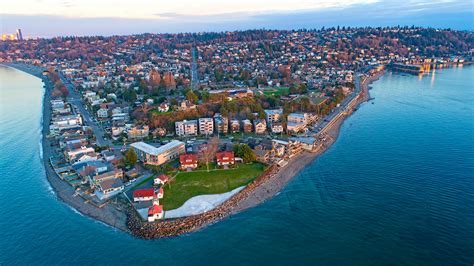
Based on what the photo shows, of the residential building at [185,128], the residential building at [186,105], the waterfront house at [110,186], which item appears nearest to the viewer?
the waterfront house at [110,186]

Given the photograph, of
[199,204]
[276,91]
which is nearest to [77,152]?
[199,204]

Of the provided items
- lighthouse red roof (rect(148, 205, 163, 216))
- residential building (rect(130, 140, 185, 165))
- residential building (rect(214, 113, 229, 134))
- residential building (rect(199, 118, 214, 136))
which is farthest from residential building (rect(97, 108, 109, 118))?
lighthouse red roof (rect(148, 205, 163, 216))

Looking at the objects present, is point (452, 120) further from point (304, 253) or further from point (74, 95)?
point (74, 95)

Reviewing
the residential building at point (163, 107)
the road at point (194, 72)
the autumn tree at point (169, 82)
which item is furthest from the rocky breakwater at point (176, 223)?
the road at point (194, 72)

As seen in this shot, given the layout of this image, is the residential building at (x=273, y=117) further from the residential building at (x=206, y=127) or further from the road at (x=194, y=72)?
the road at (x=194, y=72)

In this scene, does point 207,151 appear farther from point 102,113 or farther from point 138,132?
point 102,113

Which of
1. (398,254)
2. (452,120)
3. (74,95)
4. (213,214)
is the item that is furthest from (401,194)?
(74,95)
